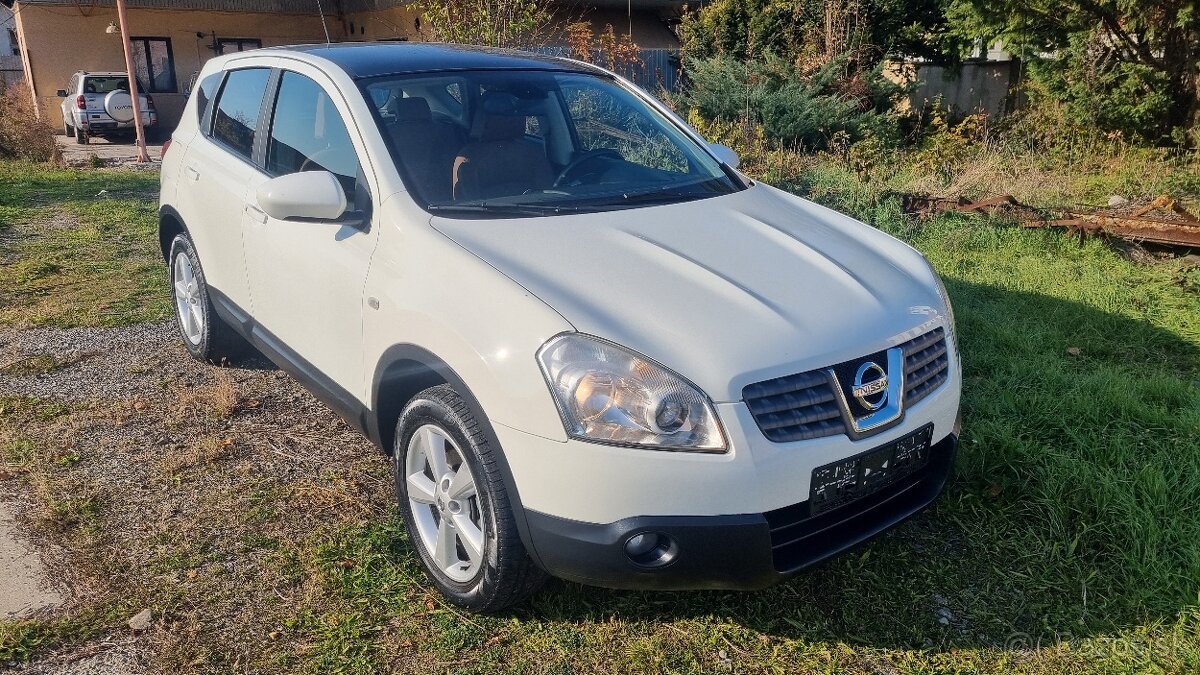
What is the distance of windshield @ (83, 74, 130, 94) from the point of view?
63.1 ft

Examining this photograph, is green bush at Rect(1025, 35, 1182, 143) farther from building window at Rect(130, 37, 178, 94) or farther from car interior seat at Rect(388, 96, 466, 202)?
building window at Rect(130, 37, 178, 94)

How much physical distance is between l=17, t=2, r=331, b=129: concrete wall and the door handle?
69.2ft

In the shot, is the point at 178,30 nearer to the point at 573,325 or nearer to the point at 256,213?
the point at 256,213

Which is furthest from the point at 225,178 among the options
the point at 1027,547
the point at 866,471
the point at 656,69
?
the point at 656,69

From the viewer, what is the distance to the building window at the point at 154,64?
74.0 ft

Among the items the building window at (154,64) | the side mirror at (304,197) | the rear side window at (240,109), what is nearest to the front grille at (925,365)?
the side mirror at (304,197)

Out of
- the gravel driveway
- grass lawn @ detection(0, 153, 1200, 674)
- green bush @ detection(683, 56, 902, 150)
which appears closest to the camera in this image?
grass lawn @ detection(0, 153, 1200, 674)

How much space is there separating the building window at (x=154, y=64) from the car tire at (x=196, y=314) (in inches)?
805

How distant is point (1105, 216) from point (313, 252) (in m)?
6.10

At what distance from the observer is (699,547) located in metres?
2.35

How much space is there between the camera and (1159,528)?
3.14 m

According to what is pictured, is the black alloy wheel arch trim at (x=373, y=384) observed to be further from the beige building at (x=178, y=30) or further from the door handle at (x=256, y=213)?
the beige building at (x=178, y=30)

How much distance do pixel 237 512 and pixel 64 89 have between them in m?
22.7

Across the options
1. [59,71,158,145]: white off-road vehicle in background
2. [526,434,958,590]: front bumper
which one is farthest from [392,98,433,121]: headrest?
[59,71,158,145]: white off-road vehicle in background
